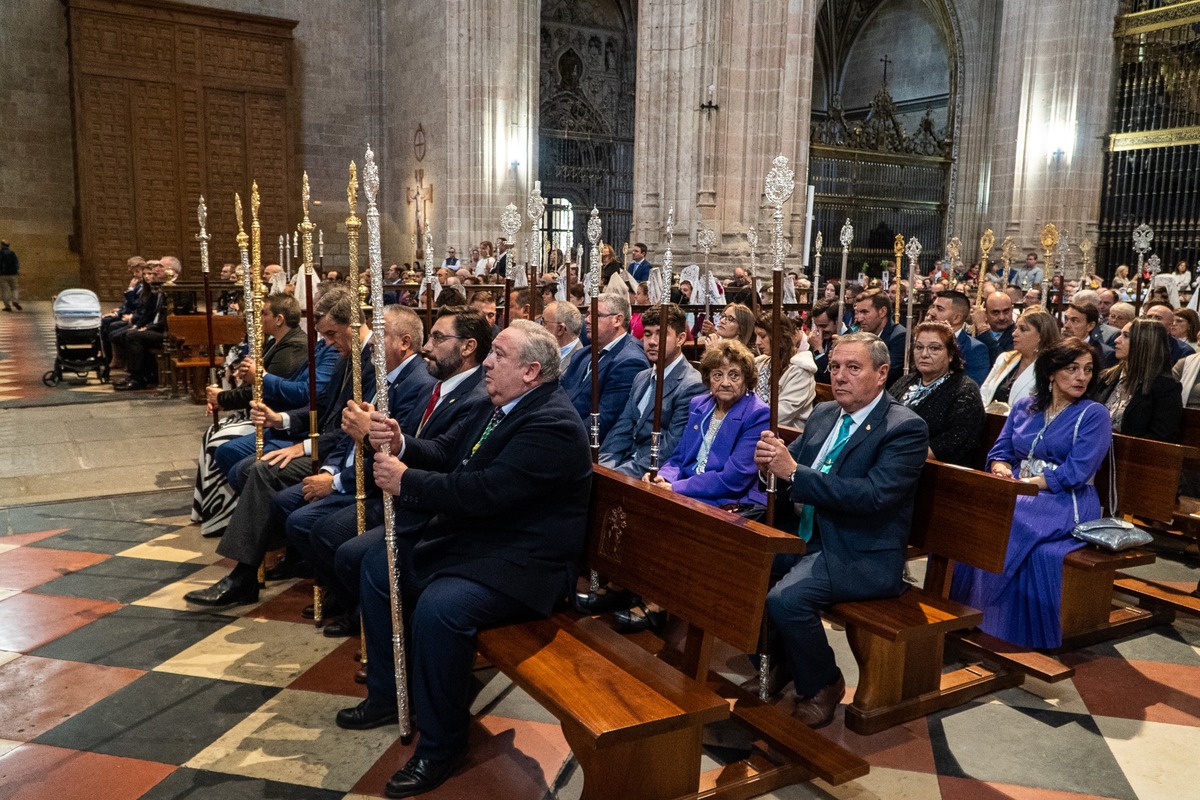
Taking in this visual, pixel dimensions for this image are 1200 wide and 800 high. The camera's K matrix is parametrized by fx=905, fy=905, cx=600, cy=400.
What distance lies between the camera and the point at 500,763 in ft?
9.31

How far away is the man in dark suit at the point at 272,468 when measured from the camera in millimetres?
4094

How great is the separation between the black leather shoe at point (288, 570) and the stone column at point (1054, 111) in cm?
1533

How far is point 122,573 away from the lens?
4.43 m

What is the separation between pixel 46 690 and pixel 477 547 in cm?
177

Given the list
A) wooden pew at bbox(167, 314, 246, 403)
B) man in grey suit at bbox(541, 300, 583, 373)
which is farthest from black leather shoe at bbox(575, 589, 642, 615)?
wooden pew at bbox(167, 314, 246, 403)

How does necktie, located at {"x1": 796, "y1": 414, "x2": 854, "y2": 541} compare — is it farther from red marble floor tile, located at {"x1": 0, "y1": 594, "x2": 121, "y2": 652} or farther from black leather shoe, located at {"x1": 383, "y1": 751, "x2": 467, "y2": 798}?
red marble floor tile, located at {"x1": 0, "y1": 594, "x2": 121, "y2": 652}

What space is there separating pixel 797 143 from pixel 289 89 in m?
10.5

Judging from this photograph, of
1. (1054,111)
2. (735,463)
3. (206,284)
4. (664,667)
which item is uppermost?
(1054,111)

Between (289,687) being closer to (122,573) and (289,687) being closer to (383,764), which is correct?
(383,764)

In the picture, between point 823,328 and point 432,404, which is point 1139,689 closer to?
point 432,404

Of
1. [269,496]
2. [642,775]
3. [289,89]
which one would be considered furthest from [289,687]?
[289,89]

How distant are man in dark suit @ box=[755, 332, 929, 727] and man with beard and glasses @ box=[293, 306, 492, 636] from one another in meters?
1.27

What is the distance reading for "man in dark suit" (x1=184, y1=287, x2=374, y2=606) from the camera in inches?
161

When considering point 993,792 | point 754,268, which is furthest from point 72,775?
point 754,268
